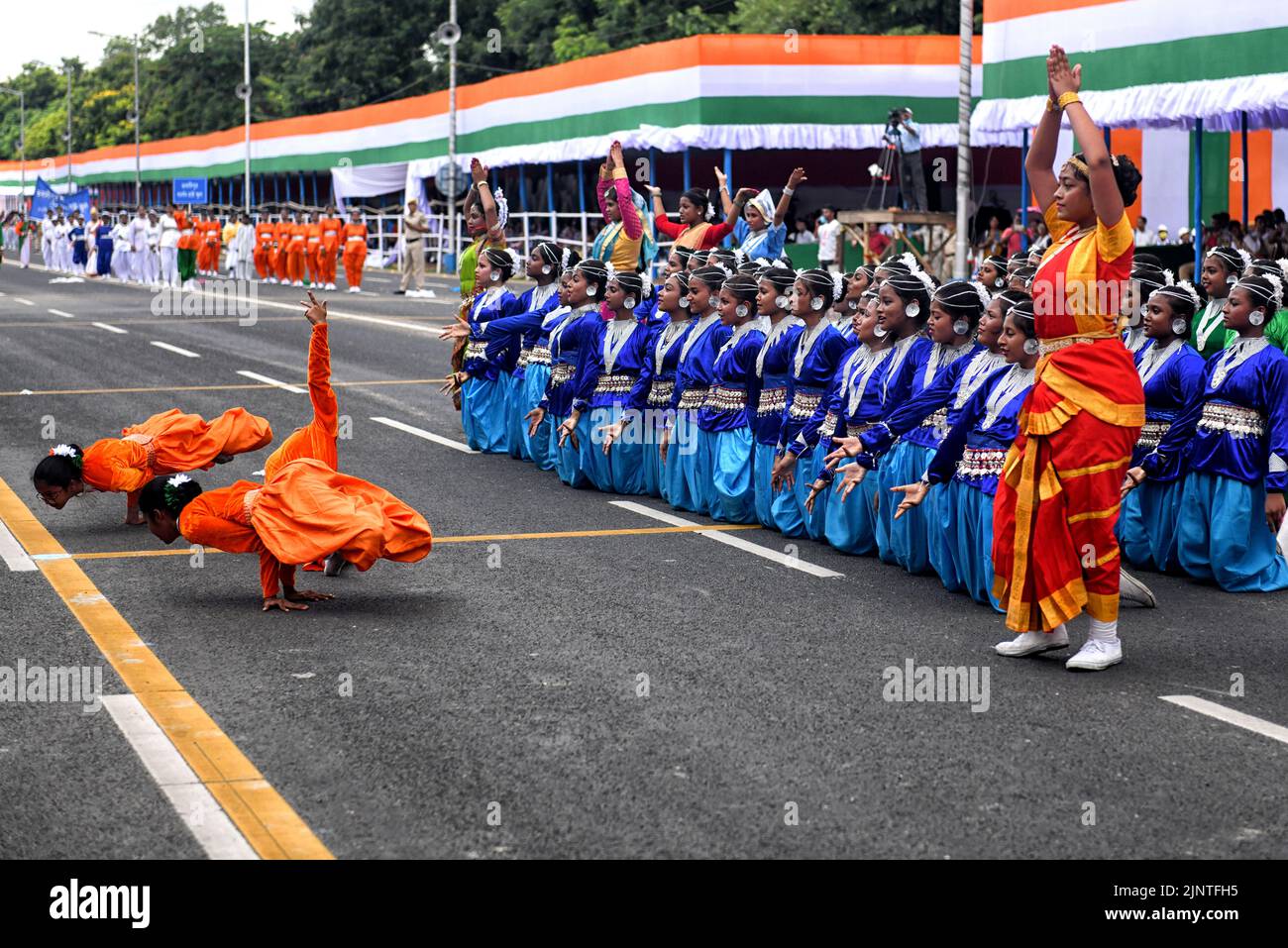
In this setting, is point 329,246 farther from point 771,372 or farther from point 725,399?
point 771,372

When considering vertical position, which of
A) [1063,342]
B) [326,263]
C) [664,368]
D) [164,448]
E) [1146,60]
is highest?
[1146,60]

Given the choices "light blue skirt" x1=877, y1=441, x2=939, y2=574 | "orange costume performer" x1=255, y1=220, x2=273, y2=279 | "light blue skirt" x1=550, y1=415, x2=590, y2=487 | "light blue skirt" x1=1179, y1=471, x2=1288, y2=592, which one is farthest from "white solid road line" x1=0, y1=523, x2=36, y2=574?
"orange costume performer" x1=255, y1=220, x2=273, y2=279

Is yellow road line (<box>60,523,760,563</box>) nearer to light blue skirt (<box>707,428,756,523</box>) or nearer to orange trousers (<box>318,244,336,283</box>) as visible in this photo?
light blue skirt (<box>707,428,756,523</box>)

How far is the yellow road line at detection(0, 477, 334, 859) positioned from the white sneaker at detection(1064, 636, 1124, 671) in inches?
126

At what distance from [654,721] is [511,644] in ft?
4.30

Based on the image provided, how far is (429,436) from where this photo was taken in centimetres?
1452

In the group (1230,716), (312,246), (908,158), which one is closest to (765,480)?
(1230,716)

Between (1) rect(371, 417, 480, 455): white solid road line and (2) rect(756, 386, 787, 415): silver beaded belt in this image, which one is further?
(1) rect(371, 417, 480, 455): white solid road line

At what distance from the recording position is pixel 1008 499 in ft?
24.1

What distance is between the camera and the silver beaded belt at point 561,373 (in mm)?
12156

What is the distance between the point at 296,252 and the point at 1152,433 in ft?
119

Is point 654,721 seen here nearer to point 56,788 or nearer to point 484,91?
point 56,788

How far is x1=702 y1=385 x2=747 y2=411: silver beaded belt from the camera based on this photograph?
10.6 metres
